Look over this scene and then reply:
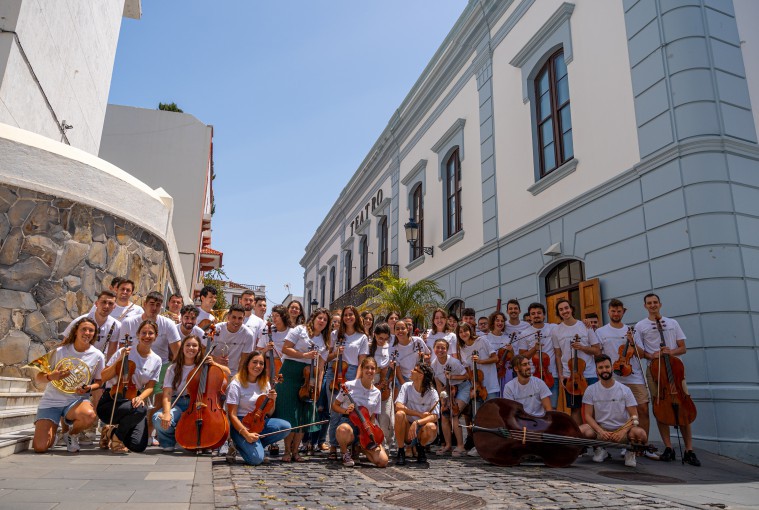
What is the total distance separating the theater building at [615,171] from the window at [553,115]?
3 centimetres

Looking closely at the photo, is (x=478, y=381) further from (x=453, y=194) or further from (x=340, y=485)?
(x=453, y=194)

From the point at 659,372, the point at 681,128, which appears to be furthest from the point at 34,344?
the point at 681,128

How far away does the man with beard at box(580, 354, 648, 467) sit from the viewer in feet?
20.8

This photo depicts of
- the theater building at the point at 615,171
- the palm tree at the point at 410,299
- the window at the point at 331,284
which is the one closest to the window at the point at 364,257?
the window at the point at 331,284

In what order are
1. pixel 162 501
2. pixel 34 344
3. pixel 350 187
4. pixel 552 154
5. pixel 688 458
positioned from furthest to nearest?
pixel 350 187
pixel 552 154
pixel 34 344
pixel 688 458
pixel 162 501

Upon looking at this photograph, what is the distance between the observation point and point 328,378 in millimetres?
7074

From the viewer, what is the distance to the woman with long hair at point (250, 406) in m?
5.81

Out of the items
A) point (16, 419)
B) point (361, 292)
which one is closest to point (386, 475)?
point (16, 419)

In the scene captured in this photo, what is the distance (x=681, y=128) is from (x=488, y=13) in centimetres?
737

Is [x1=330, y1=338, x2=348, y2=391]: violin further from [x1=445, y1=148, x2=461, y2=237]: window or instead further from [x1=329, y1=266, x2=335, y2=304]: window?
[x1=329, y1=266, x2=335, y2=304]: window

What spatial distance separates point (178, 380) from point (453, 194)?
10622 mm

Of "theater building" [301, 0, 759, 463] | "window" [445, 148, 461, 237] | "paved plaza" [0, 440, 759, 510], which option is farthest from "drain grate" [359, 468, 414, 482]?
"window" [445, 148, 461, 237]

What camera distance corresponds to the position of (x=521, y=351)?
312 inches

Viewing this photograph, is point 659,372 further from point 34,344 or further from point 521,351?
point 34,344
